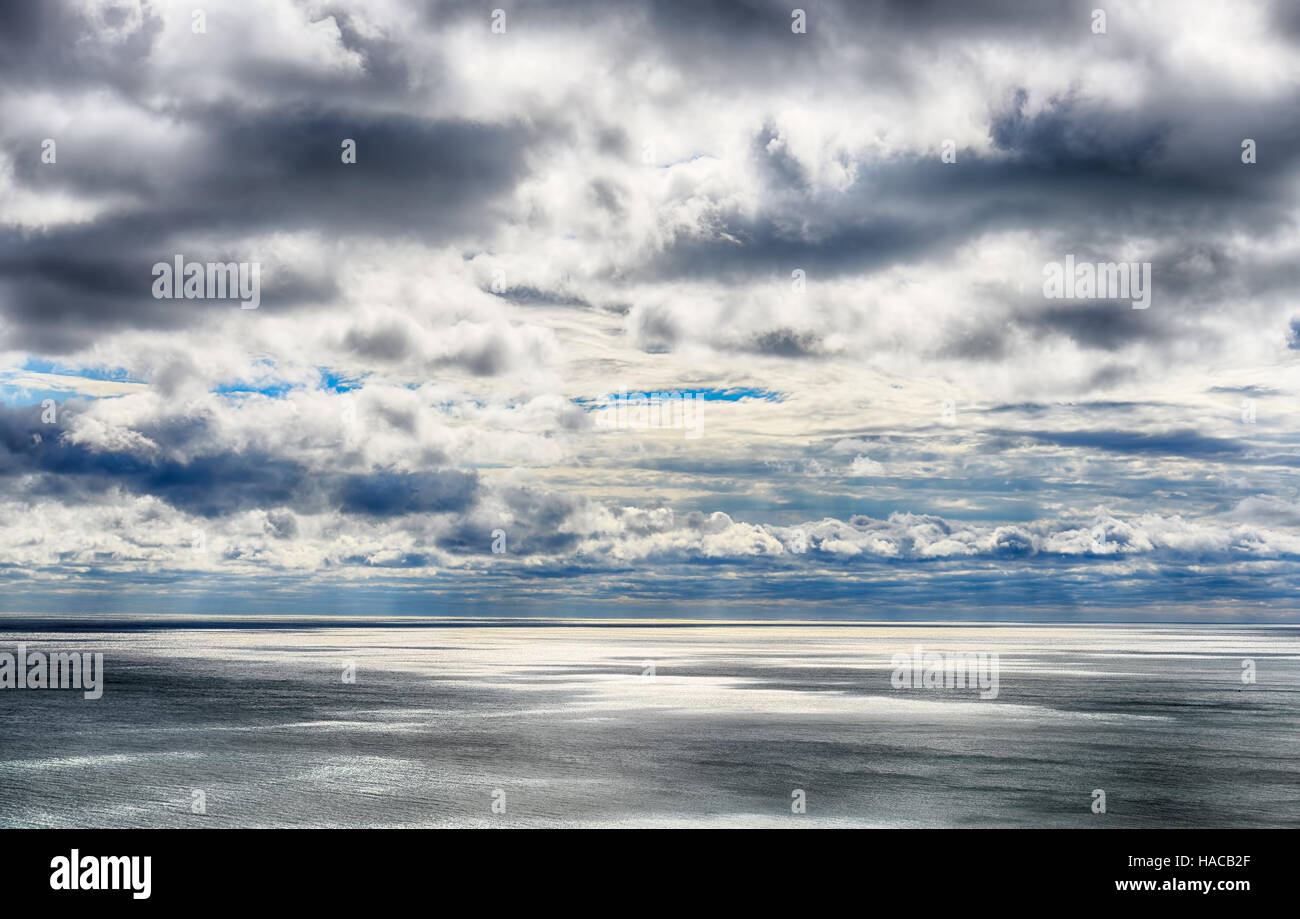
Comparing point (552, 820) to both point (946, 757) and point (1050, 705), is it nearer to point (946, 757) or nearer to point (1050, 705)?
point (946, 757)

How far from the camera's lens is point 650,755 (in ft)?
167

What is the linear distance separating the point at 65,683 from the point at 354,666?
3355 centimetres

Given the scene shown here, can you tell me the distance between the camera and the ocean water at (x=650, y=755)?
38.5 meters

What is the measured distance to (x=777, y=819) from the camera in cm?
3678

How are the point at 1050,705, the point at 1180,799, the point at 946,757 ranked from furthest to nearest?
the point at 1050,705 → the point at 946,757 → the point at 1180,799

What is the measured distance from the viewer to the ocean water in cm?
3853
